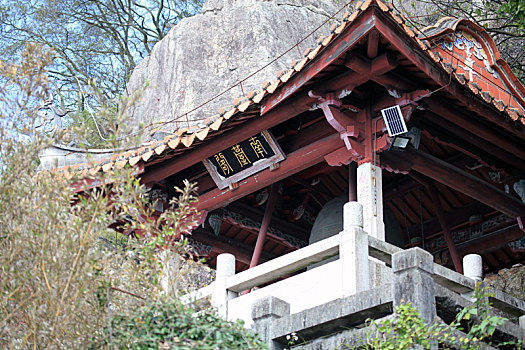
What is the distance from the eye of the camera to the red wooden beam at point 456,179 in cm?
881

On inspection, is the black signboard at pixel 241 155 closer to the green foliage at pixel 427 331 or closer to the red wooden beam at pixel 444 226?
the red wooden beam at pixel 444 226

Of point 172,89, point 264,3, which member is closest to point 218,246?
point 172,89

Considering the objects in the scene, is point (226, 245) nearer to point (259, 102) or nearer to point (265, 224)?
point (265, 224)

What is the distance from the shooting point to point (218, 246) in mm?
11055

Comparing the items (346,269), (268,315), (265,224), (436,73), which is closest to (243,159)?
(265,224)

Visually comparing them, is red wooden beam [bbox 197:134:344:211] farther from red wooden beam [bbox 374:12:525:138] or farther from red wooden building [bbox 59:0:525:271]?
red wooden beam [bbox 374:12:525:138]

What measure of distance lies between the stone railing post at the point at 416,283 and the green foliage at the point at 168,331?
47.9 inches

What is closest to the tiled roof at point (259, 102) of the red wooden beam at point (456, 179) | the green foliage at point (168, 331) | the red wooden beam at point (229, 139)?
the red wooden beam at point (229, 139)

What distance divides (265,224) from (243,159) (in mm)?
985

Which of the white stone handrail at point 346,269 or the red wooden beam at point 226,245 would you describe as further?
the red wooden beam at point 226,245

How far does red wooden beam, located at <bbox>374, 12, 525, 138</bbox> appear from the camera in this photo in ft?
25.1

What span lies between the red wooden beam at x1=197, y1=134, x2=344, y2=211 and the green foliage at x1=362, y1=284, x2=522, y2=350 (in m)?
3.04

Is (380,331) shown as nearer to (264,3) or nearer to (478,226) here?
(478,226)

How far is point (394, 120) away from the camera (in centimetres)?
823
